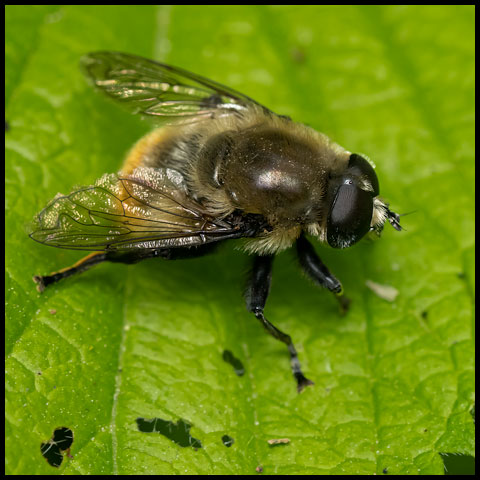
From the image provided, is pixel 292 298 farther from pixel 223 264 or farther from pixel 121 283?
pixel 121 283

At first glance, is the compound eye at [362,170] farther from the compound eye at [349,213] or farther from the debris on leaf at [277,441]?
the debris on leaf at [277,441]

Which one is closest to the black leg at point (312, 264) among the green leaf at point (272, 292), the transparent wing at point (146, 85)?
the green leaf at point (272, 292)

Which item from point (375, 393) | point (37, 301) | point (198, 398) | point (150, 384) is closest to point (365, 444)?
point (375, 393)

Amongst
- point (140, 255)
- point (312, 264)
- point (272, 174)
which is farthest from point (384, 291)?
point (140, 255)

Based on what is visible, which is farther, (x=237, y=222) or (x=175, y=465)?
(x=237, y=222)

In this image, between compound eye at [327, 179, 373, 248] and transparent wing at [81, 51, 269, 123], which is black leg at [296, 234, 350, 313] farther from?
transparent wing at [81, 51, 269, 123]

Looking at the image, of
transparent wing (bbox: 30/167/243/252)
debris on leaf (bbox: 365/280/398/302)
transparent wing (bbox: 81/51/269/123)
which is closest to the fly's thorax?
transparent wing (bbox: 30/167/243/252)

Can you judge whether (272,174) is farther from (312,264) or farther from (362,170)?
(312,264)
